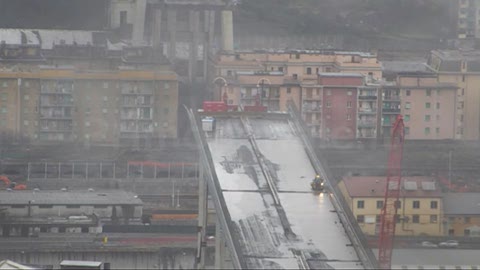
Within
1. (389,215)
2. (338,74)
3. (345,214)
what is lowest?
(389,215)

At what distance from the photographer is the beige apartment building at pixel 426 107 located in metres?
13.1

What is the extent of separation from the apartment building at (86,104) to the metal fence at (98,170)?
841 mm

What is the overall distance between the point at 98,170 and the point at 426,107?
8.96 ft

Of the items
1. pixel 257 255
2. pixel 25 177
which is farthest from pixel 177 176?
pixel 257 255

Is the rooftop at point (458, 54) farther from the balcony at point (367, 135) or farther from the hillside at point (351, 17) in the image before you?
the hillside at point (351, 17)

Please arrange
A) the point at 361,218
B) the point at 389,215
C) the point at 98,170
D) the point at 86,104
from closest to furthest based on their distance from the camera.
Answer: the point at 389,215
the point at 361,218
the point at 98,170
the point at 86,104

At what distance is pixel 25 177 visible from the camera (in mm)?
11438

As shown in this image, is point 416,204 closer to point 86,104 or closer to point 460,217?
point 460,217

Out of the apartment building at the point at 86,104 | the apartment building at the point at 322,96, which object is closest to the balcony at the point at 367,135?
the apartment building at the point at 322,96

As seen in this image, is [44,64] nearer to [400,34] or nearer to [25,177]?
[25,177]

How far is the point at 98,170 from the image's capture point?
38.5ft

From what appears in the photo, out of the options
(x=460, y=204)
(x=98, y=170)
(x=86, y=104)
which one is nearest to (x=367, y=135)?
(x=86, y=104)

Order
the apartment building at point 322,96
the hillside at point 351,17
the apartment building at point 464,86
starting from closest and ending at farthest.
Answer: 1. the apartment building at point 322,96
2. the apartment building at point 464,86
3. the hillside at point 351,17

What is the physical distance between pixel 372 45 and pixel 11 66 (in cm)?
483
